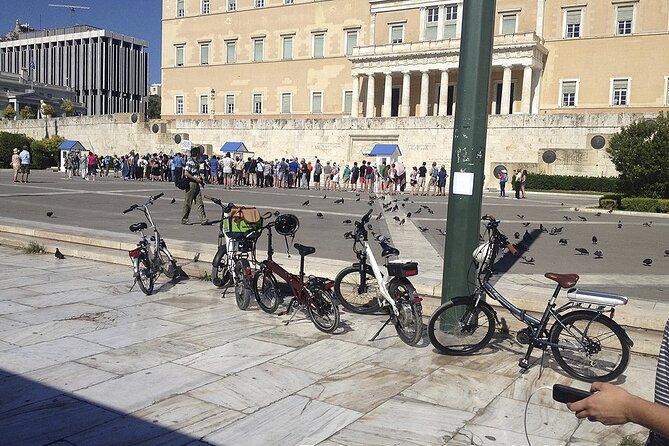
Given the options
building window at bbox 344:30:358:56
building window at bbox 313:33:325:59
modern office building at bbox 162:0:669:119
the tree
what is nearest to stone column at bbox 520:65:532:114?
modern office building at bbox 162:0:669:119

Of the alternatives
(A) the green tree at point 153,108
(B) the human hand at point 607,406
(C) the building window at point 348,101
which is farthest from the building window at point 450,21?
(A) the green tree at point 153,108

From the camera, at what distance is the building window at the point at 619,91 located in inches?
1786

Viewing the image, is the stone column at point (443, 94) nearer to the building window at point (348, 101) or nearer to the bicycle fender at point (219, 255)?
the building window at point (348, 101)

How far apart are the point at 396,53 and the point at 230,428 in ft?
159

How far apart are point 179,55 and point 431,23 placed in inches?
1149

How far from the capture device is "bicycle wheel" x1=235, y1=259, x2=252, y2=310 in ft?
23.2

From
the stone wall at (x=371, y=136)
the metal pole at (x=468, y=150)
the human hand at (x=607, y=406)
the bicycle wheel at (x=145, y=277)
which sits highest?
the stone wall at (x=371, y=136)

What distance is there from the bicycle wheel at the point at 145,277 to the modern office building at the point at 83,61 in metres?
144

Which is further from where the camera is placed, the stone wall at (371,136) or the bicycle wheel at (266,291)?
the stone wall at (371,136)

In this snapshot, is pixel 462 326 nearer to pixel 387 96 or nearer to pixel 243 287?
pixel 243 287

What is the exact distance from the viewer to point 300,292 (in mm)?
6480

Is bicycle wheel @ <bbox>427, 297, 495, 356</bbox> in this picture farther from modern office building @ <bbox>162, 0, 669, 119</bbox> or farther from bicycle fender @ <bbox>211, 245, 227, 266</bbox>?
modern office building @ <bbox>162, 0, 669, 119</bbox>

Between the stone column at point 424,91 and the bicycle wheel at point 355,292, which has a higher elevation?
the stone column at point 424,91

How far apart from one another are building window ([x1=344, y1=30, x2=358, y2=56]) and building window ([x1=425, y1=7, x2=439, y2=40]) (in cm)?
697
